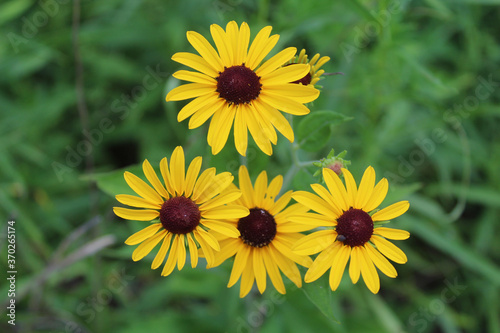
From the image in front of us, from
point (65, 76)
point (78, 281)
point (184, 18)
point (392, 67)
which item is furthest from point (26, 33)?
point (392, 67)

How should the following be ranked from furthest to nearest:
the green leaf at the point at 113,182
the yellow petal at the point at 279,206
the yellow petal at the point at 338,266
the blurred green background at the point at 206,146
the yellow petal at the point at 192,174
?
the blurred green background at the point at 206,146, the green leaf at the point at 113,182, the yellow petal at the point at 279,206, the yellow petal at the point at 192,174, the yellow petal at the point at 338,266

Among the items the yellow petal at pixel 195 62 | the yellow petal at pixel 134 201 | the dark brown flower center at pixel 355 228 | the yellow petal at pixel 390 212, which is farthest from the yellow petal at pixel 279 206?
the yellow petal at pixel 195 62

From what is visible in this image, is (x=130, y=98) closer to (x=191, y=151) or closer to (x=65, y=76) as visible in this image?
(x=65, y=76)

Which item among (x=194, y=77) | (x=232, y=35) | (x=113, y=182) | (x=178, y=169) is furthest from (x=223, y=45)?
(x=113, y=182)

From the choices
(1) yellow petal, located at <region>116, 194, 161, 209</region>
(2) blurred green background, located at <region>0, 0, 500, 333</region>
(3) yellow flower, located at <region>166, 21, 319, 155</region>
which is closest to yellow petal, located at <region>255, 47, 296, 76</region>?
(3) yellow flower, located at <region>166, 21, 319, 155</region>

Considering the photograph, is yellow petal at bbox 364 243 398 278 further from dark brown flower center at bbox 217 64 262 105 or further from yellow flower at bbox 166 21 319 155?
dark brown flower center at bbox 217 64 262 105

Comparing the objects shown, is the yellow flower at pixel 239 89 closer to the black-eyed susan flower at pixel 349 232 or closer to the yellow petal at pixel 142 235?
the black-eyed susan flower at pixel 349 232
